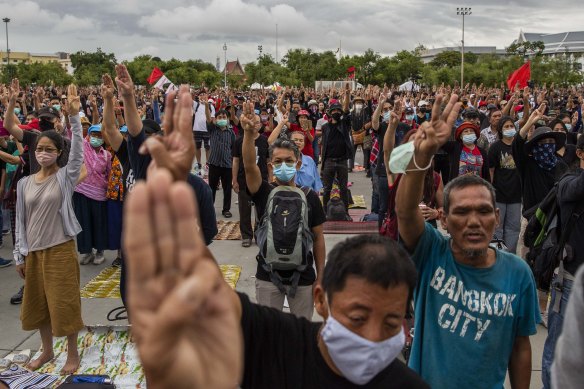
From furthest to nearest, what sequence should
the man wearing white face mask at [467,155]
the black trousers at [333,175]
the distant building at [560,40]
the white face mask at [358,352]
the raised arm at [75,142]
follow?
the distant building at [560,40] → the black trousers at [333,175] → the man wearing white face mask at [467,155] → the raised arm at [75,142] → the white face mask at [358,352]

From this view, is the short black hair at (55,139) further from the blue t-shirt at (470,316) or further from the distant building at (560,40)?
the distant building at (560,40)

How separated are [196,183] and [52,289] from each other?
5.46ft

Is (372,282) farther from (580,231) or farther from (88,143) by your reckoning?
(88,143)

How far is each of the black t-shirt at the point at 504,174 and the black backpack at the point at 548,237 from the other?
7.81ft

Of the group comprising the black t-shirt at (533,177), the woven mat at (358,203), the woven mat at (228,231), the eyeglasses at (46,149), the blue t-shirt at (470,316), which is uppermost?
the eyeglasses at (46,149)

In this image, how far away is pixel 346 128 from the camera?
941 cm

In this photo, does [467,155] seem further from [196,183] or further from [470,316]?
[470,316]

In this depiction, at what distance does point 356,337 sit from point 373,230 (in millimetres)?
7197

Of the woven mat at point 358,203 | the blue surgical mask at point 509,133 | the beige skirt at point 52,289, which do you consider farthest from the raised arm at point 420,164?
the woven mat at point 358,203

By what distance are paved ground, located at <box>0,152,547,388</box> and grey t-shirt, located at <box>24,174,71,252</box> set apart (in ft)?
4.20

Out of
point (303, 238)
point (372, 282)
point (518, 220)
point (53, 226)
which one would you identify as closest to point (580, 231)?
point (303, 238)

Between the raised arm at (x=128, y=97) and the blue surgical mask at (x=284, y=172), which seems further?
the blue surgical mask at (x=284, y=172)

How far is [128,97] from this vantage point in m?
3.52

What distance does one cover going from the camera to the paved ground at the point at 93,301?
5.19m
